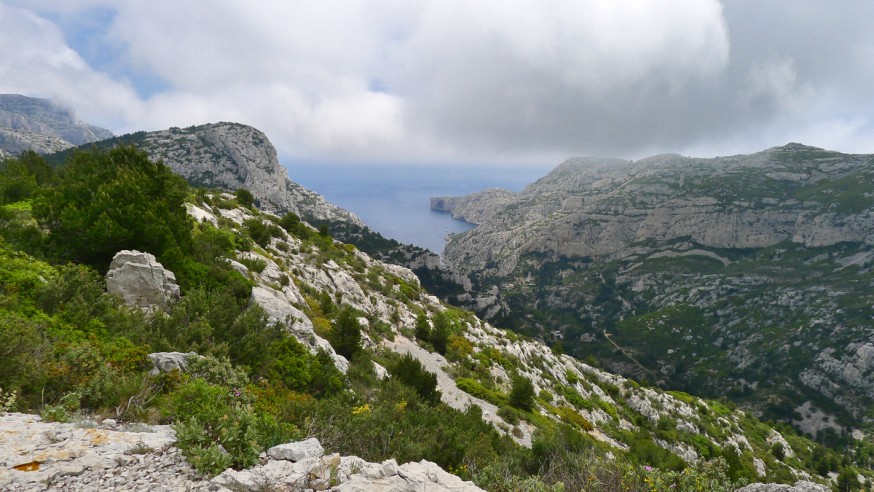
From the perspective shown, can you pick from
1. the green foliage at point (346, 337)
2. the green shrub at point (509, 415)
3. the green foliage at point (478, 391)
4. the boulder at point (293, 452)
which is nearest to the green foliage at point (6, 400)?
the boulder at point (293, 452)

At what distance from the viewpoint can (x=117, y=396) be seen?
215 inches

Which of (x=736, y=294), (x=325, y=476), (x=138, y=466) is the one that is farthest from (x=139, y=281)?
(x=736, y=294)

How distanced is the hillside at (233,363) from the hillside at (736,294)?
54594mm

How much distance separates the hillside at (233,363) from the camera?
5395mm

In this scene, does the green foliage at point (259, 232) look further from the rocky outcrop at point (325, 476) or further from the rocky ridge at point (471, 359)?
the rocky outcrop at point (325, 476)

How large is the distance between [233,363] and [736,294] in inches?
6635

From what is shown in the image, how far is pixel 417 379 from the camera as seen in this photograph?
43.5 ft

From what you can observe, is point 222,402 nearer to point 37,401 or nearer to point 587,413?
point 37,401

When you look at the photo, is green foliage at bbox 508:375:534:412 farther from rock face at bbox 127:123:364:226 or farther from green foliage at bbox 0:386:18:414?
rock face at bbox 127:123:364:226

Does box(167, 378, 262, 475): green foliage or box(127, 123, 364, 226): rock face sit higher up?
box(127, 123, 364, 226): rock face

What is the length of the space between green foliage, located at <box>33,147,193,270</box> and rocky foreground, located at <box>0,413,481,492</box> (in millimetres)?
8121

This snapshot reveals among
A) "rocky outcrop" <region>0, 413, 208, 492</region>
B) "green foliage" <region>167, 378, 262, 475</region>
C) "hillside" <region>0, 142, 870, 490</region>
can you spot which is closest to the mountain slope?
"hillside" <region>0, 142, 870, 490</region>

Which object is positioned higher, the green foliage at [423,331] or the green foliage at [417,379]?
the green foliage at [417,379]

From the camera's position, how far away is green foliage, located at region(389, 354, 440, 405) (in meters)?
13.1
